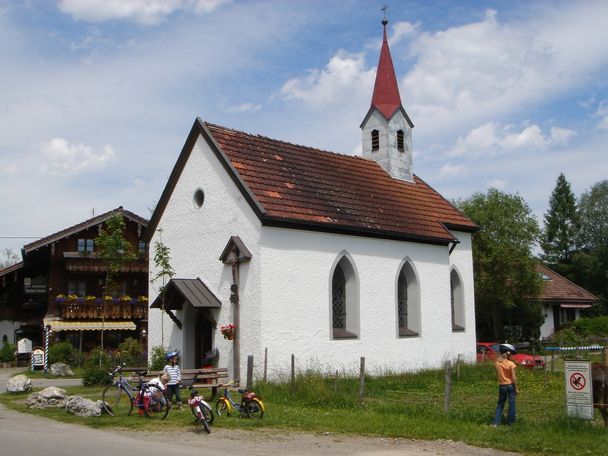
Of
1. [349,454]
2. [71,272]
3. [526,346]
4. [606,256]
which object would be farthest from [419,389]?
[606,256]

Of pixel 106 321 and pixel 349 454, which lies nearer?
pixel 349 454

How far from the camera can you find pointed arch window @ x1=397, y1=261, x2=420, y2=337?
22766 millimetres

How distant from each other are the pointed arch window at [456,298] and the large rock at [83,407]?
1519cm

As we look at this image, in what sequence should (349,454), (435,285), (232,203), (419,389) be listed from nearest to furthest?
(349,454), (419,389), (232,203), (435,285)

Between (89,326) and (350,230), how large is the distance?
66.4 ft

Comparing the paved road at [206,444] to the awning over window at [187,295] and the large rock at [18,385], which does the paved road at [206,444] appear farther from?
the awning over window at [187,295]

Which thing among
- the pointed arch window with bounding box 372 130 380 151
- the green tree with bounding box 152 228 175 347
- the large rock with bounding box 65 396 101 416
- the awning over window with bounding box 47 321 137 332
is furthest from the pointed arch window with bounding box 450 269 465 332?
the awning over window with bounding box 47 321 137 332

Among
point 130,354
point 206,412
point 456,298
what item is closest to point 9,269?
point 130,354

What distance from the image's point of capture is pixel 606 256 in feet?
191

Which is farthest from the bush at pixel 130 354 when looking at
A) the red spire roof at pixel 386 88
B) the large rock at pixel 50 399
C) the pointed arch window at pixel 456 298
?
the red spire roof at pixel 386 88

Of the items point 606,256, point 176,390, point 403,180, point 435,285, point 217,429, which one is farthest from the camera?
point 606,256

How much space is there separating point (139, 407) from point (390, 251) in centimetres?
1091

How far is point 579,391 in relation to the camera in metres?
11.3

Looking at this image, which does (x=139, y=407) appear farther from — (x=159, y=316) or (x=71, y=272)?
(x=71, y=272)
